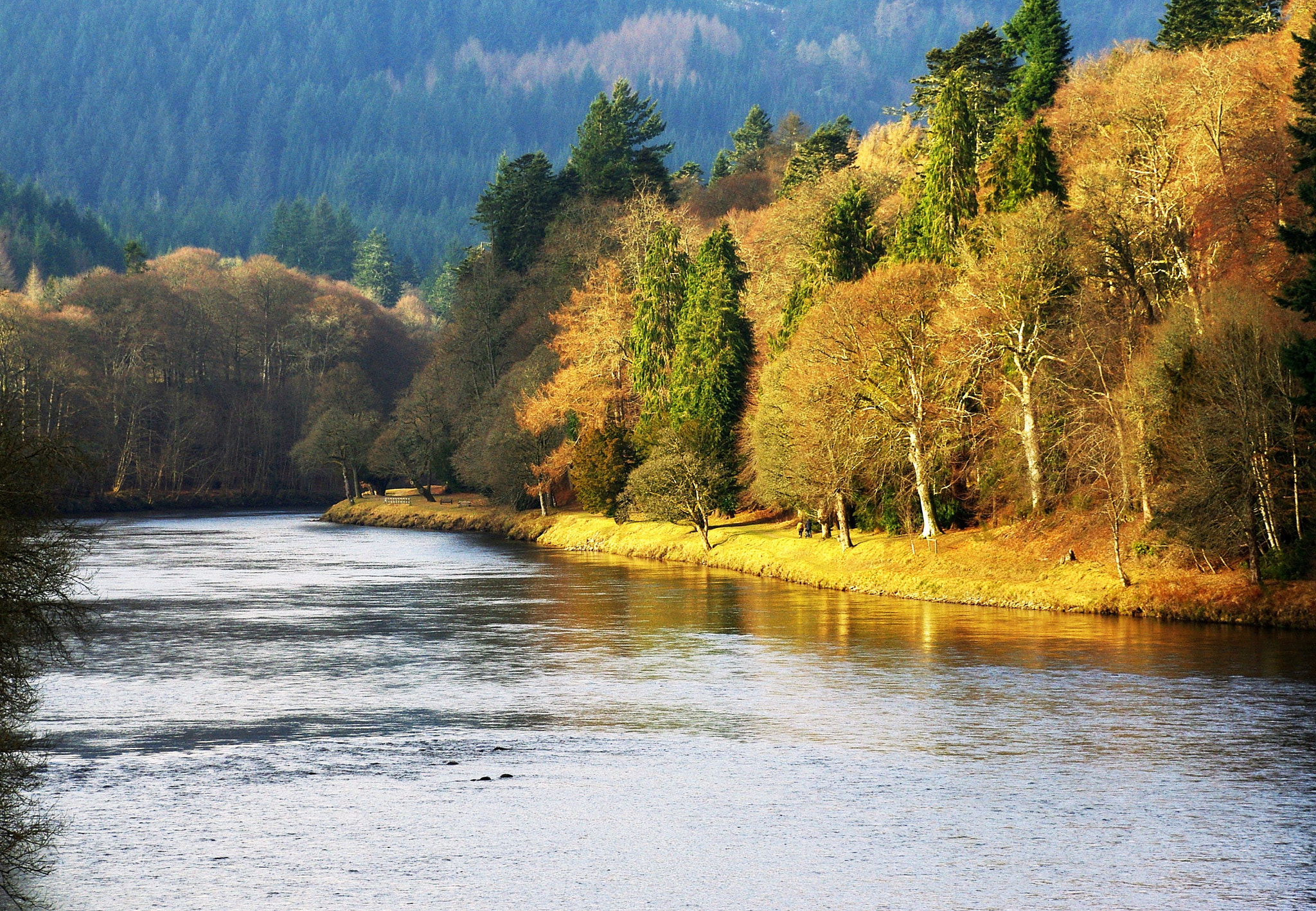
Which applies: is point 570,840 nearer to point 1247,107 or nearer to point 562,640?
point 562,640

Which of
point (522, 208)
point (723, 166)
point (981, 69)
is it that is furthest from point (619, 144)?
point (981, 69)

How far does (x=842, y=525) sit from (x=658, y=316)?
1146 inches

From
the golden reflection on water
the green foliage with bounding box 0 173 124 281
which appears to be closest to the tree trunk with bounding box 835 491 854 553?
the golden reflection on water

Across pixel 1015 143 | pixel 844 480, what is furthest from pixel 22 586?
pixel 1015 143

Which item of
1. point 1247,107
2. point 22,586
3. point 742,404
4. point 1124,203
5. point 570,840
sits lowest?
point 570,840

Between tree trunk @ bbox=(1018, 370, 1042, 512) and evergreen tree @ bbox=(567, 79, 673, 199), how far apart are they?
68.6m

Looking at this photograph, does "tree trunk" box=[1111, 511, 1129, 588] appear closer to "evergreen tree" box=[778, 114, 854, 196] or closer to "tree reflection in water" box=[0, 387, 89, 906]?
"tree reflection in water" box=[0, 387, 89, 906]

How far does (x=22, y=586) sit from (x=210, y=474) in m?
131

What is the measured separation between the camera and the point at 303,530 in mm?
104875

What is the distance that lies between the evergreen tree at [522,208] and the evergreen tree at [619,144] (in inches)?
150

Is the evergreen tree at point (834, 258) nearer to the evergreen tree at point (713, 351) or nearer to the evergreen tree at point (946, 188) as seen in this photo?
the evergreen tree at point (946, 188)

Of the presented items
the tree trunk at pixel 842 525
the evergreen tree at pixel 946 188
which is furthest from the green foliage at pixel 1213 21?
the tree trunk at pixel 842 525

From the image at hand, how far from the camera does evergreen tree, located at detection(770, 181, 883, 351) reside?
67375mm

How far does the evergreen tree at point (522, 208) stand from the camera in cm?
11912
